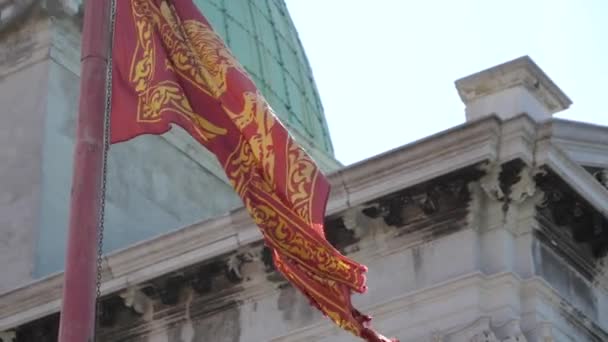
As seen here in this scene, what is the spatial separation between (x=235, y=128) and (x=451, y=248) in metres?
4.13

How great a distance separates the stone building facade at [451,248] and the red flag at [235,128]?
316 centimetres

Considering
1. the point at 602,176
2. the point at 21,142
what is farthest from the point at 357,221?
the point at 21,142

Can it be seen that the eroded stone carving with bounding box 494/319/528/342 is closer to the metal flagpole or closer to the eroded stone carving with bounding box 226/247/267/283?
the eroded stone carving with bounding box 226/247/267/283

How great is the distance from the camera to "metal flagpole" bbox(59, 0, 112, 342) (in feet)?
33.9

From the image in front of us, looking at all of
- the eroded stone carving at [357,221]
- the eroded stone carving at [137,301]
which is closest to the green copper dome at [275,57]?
the eroded stone carving at [137,301]

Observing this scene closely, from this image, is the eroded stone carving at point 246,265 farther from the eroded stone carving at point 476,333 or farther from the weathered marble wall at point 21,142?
the weathered marble wall at point 21,142

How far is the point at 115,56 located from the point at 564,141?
5052 millimetres

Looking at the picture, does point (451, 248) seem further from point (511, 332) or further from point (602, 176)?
point (602, 176)

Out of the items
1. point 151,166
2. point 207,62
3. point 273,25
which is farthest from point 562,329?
point 273,25

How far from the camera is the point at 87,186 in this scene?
10734 millimetres

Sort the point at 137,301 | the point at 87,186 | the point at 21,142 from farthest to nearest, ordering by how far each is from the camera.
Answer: the point at 21,142
the point at 137,301
the point at 87,186

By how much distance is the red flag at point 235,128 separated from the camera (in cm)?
1195

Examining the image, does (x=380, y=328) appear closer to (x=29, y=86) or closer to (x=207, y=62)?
(x=207, y=62)

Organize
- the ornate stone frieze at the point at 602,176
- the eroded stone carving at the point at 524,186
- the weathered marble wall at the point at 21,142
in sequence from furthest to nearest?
the weathered marble wall at the point at 21,142 → the ornate stone frieze at the point at 602,176 → the eroded stone carving at the point at 524,186
